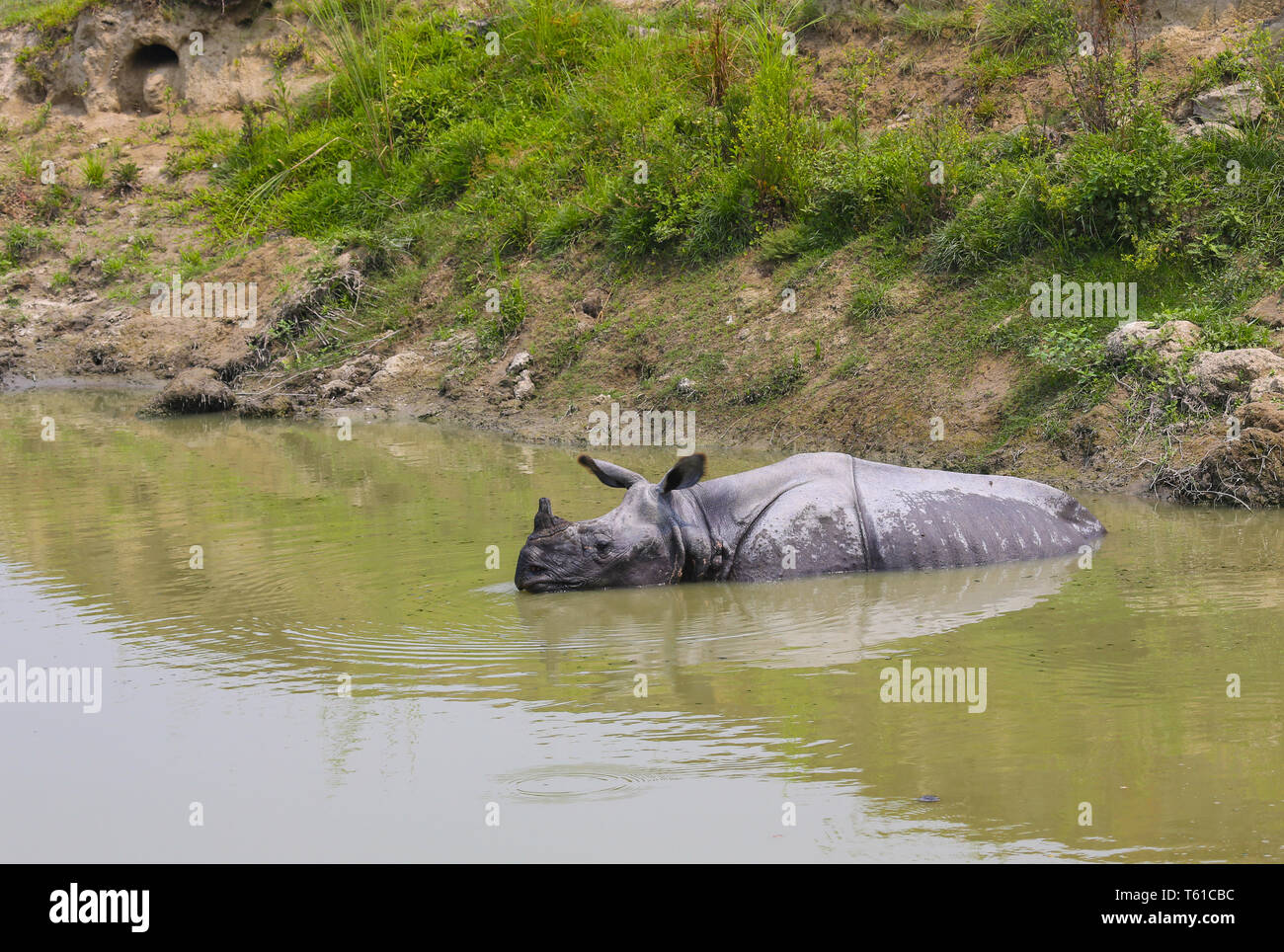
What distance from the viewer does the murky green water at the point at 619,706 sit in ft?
13.0

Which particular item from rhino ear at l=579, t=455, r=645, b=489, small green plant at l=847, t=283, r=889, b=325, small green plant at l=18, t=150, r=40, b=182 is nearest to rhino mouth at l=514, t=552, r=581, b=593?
rhino ear at l=579, t=455, r=645, b=489

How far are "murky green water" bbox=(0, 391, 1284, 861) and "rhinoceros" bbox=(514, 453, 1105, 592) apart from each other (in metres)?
0.15

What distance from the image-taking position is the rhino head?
6961 mm

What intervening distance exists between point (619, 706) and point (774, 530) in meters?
2.30

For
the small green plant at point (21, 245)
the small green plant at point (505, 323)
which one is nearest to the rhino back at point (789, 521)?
the small green plant at point (505, 323)

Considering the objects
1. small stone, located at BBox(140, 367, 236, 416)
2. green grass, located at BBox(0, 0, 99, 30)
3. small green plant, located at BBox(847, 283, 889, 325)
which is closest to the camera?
small green plant, located at BBox(847, 283, 889, 325)

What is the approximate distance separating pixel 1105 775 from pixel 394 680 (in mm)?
2702

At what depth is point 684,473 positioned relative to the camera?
276 inches

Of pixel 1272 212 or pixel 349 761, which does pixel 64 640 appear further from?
pixel 1272 212

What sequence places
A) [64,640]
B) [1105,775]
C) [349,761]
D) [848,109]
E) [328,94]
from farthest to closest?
[328,94]
[848,109]
[64,640]
[349,761]
[1105,775]

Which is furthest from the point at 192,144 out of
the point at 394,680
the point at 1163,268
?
the point at 394,680

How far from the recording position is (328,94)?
19641mm

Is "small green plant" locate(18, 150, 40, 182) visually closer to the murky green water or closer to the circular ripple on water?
the murky green water

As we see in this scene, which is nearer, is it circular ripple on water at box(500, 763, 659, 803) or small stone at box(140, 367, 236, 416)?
circular ripple on water at box(500, 763, 659, 803)
